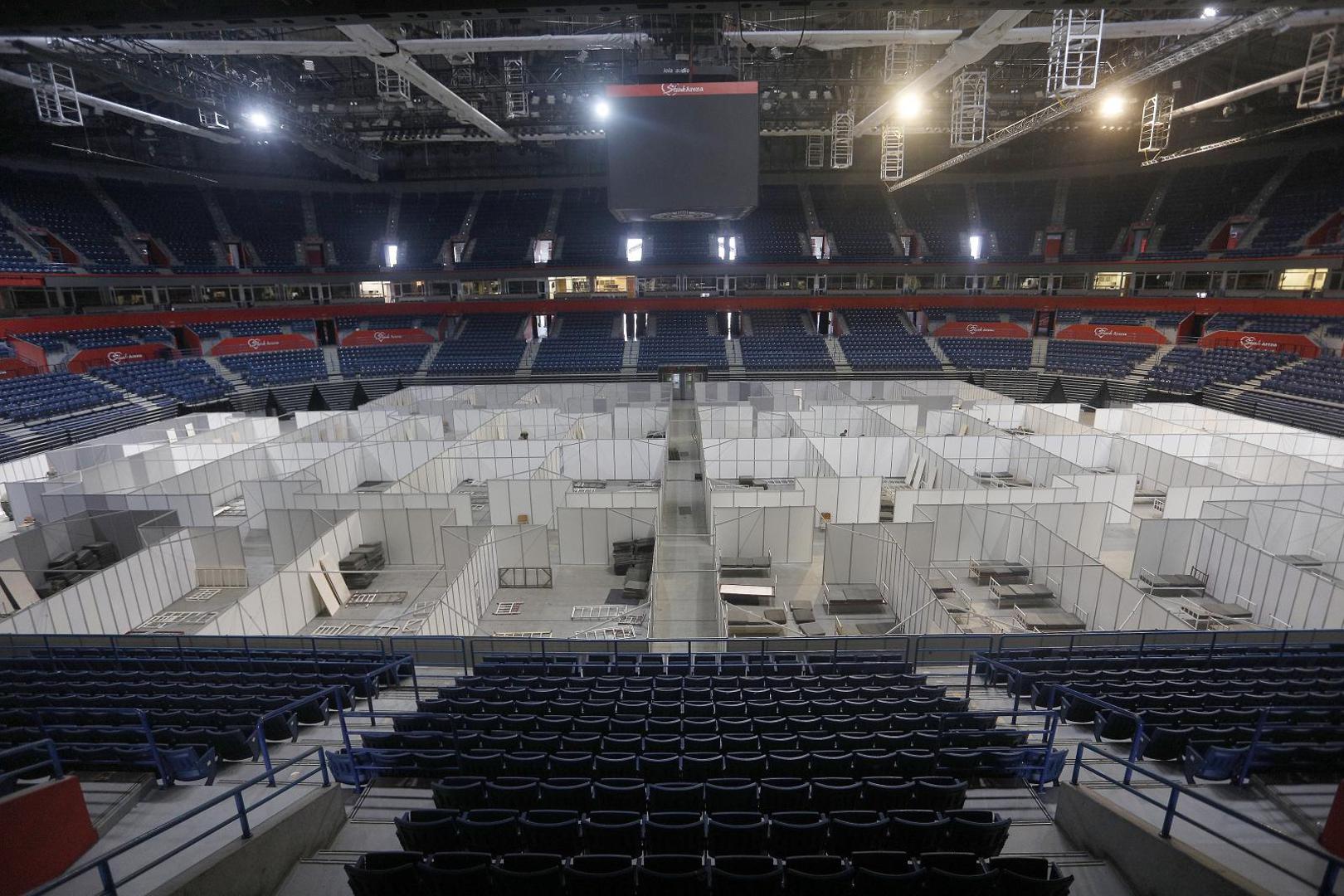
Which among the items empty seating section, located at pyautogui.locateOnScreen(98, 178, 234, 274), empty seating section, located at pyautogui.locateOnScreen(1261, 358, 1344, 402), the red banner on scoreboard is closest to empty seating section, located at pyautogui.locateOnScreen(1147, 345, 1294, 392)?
empty seating section, located at pyautogui.locateOnScreen(1261, 358, 1344, 402)

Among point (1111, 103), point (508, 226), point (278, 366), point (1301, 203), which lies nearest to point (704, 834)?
point (1111, 103)

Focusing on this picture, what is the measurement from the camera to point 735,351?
4178 centimetres

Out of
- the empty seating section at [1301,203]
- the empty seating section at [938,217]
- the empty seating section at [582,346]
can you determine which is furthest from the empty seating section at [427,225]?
the empty seating section at [1301,203]

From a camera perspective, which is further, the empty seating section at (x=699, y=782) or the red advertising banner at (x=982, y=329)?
the red advertising banner at (x=982, y=329)

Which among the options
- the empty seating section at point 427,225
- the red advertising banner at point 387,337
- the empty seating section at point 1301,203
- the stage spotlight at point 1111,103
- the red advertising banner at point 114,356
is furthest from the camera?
the empty seating section at point 427,225

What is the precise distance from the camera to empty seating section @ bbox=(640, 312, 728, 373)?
41.0m

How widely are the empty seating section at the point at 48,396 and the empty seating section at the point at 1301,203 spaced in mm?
60634

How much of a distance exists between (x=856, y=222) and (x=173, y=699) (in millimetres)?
46986

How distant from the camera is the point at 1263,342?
33156mm

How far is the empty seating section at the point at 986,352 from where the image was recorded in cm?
3977

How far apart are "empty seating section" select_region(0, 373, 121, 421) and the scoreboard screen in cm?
2971

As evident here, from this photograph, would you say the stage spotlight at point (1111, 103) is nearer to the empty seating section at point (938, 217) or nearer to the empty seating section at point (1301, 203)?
the empty seating section at point (1301, 203)

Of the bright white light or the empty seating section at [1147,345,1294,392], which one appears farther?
the empty seating section at [1147,345,1294,392]

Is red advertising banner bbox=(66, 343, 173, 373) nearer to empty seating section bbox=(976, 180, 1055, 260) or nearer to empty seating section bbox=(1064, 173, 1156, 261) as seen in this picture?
empty seating section bbox=(976, 180, 1055, 260)
